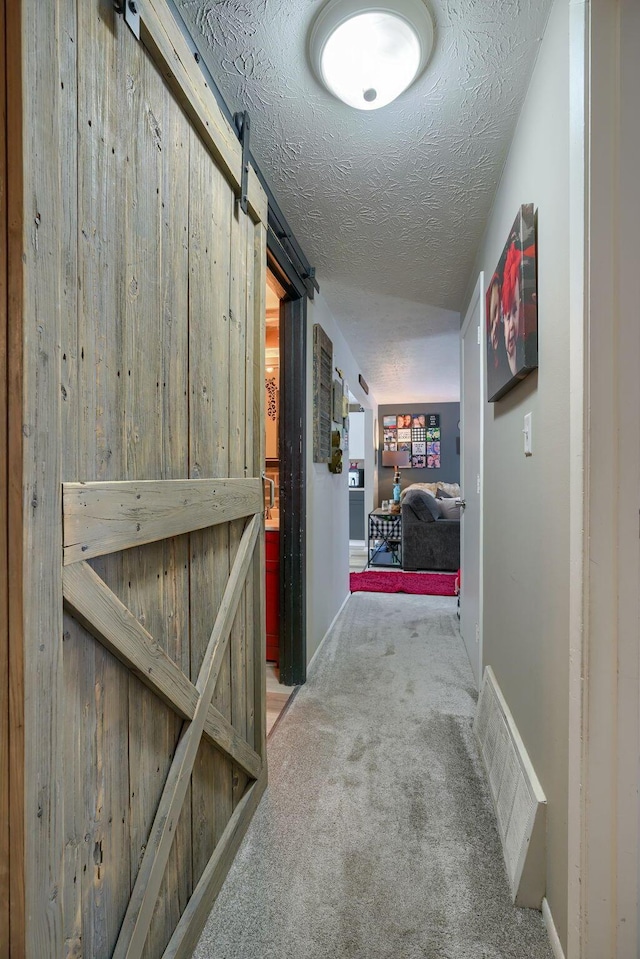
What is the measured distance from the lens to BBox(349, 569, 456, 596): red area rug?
14.8 ft

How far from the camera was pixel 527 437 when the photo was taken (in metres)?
1.44

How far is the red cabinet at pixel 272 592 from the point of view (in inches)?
107

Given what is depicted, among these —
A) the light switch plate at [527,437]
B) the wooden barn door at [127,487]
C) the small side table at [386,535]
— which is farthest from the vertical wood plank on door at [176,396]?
the small side table at [386,535]

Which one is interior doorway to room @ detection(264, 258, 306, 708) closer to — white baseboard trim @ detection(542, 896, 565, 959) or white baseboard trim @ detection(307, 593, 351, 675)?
white baseboard trim @ detection(307, 593, 351, 675)

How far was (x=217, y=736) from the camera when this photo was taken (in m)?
1.27

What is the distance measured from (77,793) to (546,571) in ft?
3.77

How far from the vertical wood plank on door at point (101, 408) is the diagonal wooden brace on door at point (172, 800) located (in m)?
0.03

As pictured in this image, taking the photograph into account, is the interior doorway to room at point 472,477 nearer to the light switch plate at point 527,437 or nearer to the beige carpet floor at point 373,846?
the beige carpet floor at point 373,846

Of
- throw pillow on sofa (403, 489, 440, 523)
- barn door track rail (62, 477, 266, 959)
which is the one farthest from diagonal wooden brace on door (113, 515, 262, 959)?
throw pillow on sofa (403, 489, 440, 523)

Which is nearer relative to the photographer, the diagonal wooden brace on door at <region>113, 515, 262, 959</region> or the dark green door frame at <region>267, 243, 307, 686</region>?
the diagonal wooden brace on door at <region>113, 515, 262, 959</region>

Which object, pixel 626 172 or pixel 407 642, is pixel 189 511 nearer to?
pixel 626 172

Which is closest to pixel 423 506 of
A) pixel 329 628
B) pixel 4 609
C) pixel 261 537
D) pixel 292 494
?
pixel 329 628

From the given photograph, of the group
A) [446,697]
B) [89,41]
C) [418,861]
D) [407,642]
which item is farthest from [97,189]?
[407,642]

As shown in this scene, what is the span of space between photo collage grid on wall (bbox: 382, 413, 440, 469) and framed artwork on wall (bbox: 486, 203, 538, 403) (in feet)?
20.4
